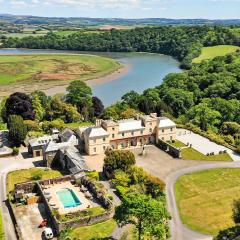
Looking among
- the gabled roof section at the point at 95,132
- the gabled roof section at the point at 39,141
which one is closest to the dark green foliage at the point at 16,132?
the gabled roof section at the point at 39,141

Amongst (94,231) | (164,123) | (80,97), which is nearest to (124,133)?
(164,123)

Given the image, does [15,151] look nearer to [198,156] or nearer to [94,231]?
[94,231]

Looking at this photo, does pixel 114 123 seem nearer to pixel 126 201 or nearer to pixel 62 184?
pixel 62 184

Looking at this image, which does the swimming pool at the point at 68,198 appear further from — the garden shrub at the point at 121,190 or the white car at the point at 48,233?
the white car at the point at 48,233

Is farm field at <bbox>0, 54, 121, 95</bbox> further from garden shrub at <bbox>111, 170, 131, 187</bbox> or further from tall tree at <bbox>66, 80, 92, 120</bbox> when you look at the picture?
garden shrub at <bbox>111, 170, 131, 187</bbox>

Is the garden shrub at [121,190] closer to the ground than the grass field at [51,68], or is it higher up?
higher up

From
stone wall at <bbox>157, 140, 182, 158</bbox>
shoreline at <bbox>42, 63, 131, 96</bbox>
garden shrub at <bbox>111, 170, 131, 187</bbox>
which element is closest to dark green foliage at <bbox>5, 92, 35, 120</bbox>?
stone wall at <bbox>157, 140, 182, 158</bbox>
